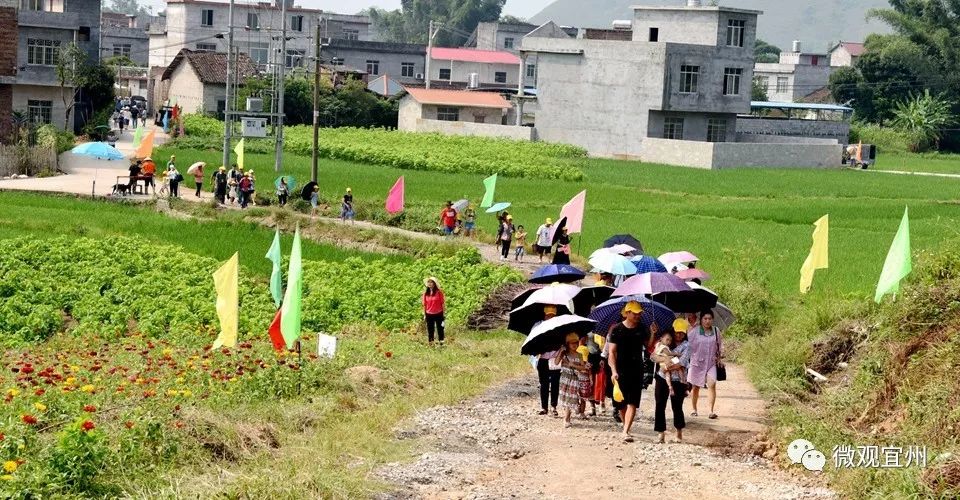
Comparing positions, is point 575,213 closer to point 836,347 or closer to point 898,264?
point 836,347

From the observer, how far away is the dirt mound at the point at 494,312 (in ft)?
79.8

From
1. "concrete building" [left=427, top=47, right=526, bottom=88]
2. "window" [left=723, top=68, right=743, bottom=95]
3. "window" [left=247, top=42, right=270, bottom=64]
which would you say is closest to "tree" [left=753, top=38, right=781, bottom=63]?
"concrete building" [left=427, top=47, right=526, bottom=88]

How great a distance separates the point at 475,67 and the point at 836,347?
271ft

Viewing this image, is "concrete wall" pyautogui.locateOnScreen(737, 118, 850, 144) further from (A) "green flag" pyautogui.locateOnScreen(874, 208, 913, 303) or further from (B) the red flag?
(B) the red flag

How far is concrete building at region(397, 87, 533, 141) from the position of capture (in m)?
71.5

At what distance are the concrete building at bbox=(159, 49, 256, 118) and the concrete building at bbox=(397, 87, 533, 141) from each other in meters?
8.46

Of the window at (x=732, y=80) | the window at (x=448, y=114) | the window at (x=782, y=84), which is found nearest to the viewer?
the window at (x=732, y=80)

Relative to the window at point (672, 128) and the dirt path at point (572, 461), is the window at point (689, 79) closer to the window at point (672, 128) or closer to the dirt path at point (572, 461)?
the window at point (672, 128)

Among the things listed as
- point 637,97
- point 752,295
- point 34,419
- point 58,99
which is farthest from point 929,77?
point 34,419

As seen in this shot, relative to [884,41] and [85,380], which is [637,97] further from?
[85,380]

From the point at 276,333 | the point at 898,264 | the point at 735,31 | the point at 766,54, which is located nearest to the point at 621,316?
the point at 898,264

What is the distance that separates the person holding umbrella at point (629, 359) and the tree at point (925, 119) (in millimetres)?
71213

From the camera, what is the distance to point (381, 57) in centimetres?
9762

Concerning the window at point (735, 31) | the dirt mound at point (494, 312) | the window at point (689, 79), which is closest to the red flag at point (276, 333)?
the dirt mound at point (494, 312)
